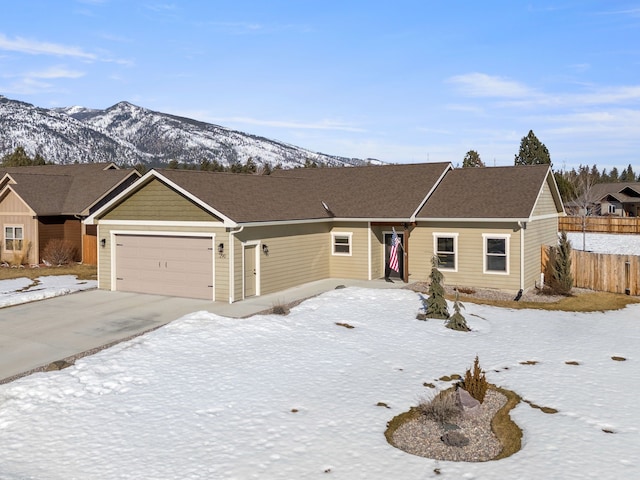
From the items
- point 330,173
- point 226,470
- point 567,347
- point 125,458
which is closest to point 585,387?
point 567,347

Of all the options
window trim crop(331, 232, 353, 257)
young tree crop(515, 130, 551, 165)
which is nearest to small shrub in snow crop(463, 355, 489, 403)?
window trim crop(331, 232, 353, 257)

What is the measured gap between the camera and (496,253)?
22.9 metres

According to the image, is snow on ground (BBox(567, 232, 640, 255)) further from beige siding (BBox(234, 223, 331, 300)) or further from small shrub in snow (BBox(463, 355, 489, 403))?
small shrub in snow (BBox(463, 355, 489, 403))

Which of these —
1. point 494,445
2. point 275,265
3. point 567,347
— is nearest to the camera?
point 494,445

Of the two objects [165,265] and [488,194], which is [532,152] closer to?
[488,194]

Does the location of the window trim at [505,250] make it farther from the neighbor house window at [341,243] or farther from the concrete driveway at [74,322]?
the concrete driveway at [74,322]

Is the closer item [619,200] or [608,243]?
[608,243]

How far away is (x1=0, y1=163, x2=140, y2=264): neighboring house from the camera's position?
31188 mm

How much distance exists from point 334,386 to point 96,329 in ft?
26.4

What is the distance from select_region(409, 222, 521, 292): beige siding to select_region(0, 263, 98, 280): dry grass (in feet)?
48.8

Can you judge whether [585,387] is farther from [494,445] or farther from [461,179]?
[461,179]

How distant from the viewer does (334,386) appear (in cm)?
1168

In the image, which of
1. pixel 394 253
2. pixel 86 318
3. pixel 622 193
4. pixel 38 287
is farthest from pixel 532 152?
pixel 86 318

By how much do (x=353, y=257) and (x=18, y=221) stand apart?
64.4 feet
